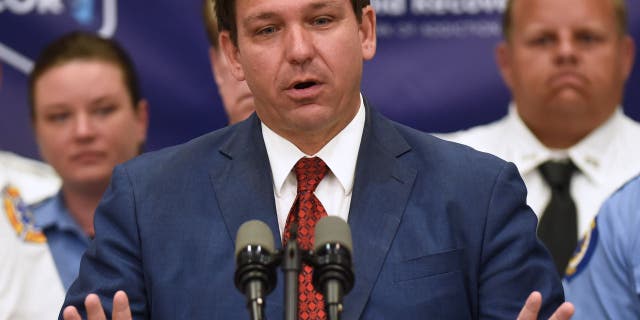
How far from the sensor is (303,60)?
2.84 metres

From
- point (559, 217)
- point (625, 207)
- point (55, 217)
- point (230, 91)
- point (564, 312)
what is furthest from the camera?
point (55, 217)

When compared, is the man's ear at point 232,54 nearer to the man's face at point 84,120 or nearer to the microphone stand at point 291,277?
the microphone stand at point 291,277

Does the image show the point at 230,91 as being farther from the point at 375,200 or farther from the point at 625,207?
the point at 375,200

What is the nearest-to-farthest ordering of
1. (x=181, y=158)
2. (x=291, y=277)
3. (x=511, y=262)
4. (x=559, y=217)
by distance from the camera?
(x=291, y=277) < (x=511, y=262) < (x=181, y=158) < (x=559, y=217)

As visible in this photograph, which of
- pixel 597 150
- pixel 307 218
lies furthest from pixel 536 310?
pixel 597 150

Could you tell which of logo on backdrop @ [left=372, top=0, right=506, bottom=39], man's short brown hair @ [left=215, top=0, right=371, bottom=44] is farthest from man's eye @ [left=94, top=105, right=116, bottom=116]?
man's short brown hair @ [left=215, top=0, right=371, bottom=44]

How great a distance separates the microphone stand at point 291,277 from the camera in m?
2.15

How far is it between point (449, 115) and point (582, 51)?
1.91 ft

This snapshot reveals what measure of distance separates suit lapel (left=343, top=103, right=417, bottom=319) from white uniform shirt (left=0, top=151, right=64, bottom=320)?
77.2 inches

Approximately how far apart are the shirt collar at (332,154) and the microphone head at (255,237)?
70cm

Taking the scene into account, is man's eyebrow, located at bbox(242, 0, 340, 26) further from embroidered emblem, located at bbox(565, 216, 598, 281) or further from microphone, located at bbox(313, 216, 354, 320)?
embroidered emblem, located at bbox(565, 216, 598, 281)

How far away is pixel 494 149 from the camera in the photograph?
4773 mm

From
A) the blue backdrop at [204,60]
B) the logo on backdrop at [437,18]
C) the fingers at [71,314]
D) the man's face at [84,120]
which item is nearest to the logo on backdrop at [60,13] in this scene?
the blue backdrop at [204,60]

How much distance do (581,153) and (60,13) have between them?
218cm
